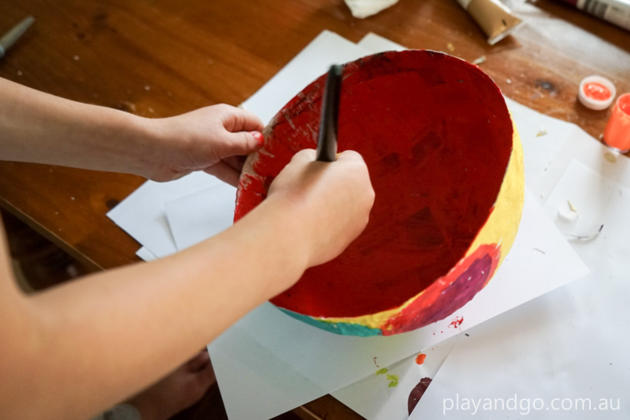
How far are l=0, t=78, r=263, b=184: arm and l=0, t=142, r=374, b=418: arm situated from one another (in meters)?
0.17

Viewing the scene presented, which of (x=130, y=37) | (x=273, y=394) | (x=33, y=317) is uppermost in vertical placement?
(x=33, y=317)

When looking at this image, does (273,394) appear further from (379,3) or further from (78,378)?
(379,3)

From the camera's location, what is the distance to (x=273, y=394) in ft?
1.79

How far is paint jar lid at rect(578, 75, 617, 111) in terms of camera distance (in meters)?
0.69

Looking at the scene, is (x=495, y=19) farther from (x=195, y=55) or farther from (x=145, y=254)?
(x=145, y=254)

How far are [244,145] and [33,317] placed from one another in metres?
0.30

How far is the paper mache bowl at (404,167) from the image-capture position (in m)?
0.55

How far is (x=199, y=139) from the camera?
55 cm

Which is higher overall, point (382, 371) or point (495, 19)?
point (495, 19)

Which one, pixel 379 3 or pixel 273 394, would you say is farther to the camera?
pixel 379 3

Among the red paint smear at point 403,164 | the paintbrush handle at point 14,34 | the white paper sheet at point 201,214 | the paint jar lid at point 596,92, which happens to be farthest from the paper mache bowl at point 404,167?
the paintbrush handle at point 14,34

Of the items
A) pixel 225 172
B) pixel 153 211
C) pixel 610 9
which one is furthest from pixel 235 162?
pixel 610 9

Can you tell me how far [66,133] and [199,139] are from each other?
0.13 metres

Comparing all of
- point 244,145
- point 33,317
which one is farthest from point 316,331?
point 33,317
